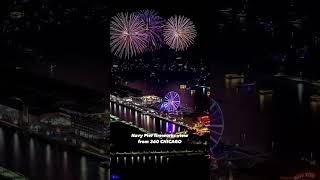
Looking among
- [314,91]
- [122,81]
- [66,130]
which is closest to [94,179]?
[66,130]

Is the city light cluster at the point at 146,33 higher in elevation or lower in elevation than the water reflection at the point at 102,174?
higher

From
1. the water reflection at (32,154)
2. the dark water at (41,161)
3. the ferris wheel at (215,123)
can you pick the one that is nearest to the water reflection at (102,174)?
the dark water at (41,161)

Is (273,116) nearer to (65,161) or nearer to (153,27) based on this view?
(153,27)

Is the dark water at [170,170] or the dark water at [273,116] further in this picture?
the dark water at [273,116]

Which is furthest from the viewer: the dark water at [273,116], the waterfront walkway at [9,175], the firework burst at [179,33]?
the dark water at [273,116]

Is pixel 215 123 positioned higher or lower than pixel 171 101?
lower

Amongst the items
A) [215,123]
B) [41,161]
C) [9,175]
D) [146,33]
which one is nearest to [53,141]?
[41,161]

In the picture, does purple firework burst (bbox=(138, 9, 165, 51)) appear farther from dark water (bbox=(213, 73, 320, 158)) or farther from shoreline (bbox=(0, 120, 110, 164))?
shoreline (bbox=(0, 120, 110, 164))

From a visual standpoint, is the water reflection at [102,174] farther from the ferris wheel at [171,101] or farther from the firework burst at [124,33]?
the firework burst at [124,33]
